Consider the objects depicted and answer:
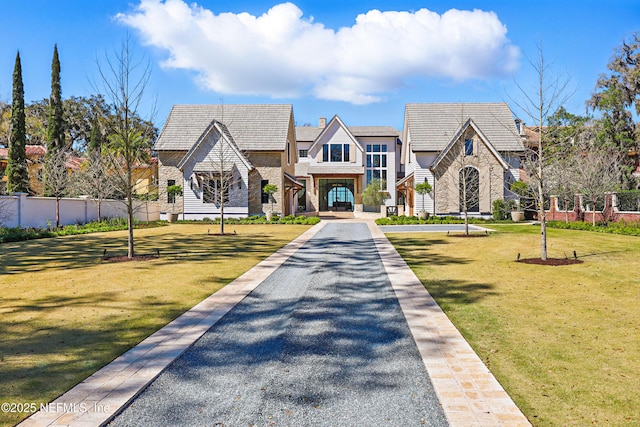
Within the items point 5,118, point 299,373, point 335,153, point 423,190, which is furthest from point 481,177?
point 5,118

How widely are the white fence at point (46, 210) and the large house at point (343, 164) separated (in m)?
18.9

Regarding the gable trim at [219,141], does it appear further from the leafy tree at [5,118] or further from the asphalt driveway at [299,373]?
the asphalt driveway at [299,373]

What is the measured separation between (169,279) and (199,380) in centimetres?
585

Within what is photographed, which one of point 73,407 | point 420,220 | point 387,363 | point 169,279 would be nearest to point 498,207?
point 420,220

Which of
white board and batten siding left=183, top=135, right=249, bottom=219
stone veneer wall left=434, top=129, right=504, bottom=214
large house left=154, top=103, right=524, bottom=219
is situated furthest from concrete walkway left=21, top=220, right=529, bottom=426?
stone veneer wall left=434, top=129, right=504, bottom=214

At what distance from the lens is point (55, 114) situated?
36875 millimetres

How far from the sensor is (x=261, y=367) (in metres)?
5.04

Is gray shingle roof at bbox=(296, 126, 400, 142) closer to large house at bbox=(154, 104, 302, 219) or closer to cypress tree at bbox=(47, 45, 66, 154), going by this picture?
large house at bbox=(154, 104, 302, 219)

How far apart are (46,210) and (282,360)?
81.4ft

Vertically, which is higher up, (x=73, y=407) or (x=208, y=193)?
(x=208, y=193)

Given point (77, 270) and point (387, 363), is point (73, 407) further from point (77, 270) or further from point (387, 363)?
point (77, 270)

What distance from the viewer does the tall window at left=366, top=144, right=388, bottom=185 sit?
52.4m

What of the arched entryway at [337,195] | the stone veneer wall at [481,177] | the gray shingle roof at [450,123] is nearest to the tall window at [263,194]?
the gray shingle roof at [450,123]

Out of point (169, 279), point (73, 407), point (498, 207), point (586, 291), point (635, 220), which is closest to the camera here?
point (73, 407)
